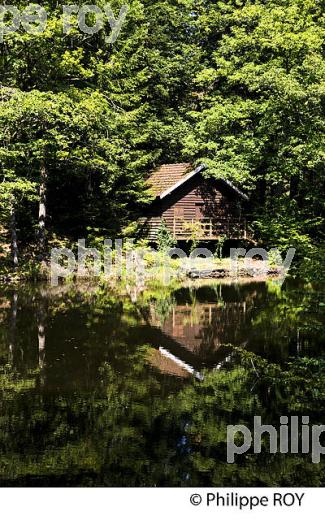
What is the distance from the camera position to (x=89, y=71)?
2847cm

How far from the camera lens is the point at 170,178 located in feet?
117

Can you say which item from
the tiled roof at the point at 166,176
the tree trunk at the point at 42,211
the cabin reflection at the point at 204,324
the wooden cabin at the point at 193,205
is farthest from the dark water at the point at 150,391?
the tiled roof at the point at 166,176

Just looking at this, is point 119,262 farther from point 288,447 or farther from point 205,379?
point 288,447

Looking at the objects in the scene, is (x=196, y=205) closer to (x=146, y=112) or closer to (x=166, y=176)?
(x=166, y=176)

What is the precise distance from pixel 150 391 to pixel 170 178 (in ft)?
88.1

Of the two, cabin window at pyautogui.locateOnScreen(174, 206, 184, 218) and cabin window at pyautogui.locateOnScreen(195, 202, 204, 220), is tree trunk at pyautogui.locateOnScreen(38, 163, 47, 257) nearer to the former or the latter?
cabin window at pyautogui.locateOnScreen(174, 206, 184, 218)

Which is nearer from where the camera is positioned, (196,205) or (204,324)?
(204,324)

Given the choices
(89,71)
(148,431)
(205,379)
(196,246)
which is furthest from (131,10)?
(148,431)

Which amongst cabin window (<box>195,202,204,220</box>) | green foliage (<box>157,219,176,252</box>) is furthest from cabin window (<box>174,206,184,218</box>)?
green foliage (<box>157,219,176,252</box>)

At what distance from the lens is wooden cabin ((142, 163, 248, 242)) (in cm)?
3456

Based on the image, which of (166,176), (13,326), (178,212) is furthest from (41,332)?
(166,176)

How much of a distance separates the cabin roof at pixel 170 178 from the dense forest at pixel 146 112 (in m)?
0.84

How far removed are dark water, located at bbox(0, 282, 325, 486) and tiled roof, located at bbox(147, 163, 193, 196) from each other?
60.2 ft

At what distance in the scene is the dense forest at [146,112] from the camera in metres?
26.6
